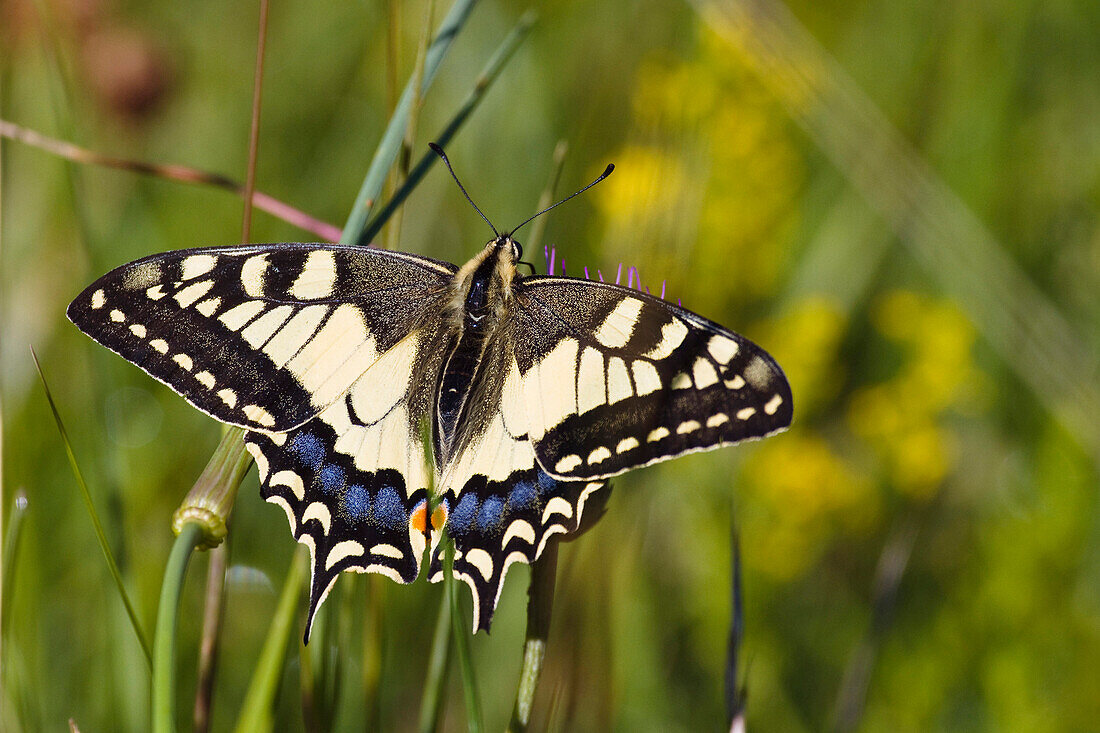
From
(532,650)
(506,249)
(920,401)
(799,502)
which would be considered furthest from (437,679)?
(920,401)

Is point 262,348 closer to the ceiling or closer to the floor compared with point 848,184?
closer to the floor

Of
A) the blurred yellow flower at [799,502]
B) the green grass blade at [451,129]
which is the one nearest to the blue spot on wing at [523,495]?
the green grass blade at [451,129]

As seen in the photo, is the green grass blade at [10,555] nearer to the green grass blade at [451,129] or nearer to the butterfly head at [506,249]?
the green grass blade at [451,129]

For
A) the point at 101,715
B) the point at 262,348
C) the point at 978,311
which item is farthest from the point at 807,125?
the point at 101,715

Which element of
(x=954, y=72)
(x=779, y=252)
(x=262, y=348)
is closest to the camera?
(x=262, y=348)

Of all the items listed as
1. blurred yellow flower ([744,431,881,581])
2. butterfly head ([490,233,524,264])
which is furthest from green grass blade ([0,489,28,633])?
blurred yellow flower ([744,431,881,581])

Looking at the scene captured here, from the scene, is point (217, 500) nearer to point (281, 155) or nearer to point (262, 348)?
point (262, 348)

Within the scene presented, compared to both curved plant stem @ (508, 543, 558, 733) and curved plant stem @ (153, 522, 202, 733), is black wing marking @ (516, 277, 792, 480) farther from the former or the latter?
curved plant stem @ (153, 522, 202, 733)
